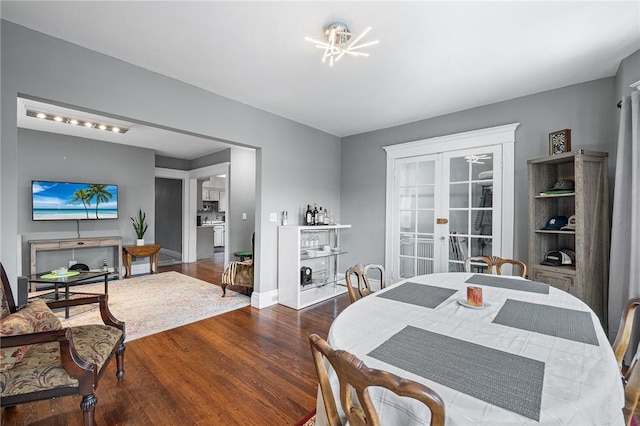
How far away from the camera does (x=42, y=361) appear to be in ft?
5.10

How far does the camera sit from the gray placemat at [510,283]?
183cm

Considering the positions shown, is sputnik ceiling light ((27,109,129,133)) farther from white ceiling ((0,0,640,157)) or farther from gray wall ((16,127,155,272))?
white ceiling ((0,0,640,157))

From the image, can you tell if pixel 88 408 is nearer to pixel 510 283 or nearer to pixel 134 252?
pixel 510 283

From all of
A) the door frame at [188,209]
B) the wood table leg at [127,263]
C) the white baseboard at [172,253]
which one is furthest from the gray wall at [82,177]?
the white baseboard at [172,253]

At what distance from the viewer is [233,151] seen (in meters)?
5.61

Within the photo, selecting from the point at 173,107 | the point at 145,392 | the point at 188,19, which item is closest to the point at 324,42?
the point at 188,19

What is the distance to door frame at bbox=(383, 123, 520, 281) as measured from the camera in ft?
10.7

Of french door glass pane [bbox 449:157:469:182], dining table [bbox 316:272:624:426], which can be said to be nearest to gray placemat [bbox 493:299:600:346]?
dining table [bbox 316:272:624:426]

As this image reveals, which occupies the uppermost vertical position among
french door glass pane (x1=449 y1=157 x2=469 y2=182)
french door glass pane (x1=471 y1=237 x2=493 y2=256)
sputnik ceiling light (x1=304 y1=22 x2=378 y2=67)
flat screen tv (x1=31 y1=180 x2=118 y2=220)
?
sputnik ceiling light (x1=304 y1=22 x2=378 y2=67)

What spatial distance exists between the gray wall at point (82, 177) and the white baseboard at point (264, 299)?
3559 mm

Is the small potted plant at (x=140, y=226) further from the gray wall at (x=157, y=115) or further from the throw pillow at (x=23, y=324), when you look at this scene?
the throw pillow at (x=23, y=324)

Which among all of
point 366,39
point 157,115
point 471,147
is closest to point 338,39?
point 366,39

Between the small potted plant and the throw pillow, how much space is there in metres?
4.04

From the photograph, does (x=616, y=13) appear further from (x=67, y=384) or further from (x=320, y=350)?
(x=67, y=384)
